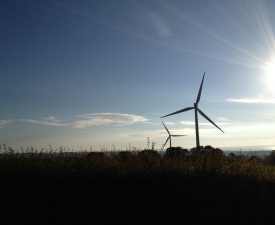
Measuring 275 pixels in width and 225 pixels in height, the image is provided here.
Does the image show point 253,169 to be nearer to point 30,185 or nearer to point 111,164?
point 111,164

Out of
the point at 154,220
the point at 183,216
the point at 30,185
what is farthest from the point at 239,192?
the point at 30,185

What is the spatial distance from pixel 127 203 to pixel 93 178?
1.06m

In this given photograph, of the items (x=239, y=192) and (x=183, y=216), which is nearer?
(x=183, y=216)

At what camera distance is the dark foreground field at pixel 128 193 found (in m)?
9.85

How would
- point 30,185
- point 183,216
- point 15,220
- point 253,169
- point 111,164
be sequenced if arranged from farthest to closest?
point 253,169 → point 111,164 → point 183,216 → point 30,185 → point 15,220

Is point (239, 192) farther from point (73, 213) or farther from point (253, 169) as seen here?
point (73, 213)

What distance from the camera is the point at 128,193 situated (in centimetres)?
1051

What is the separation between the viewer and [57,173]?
1054 centimetres

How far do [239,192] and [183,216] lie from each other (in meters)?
2.10

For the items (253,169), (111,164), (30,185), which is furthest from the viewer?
(253,169)

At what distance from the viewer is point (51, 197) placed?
995cm

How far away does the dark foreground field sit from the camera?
985 centimetres

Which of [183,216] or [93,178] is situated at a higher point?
[93,178]

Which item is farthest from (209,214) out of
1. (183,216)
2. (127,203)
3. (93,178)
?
(93,178)
